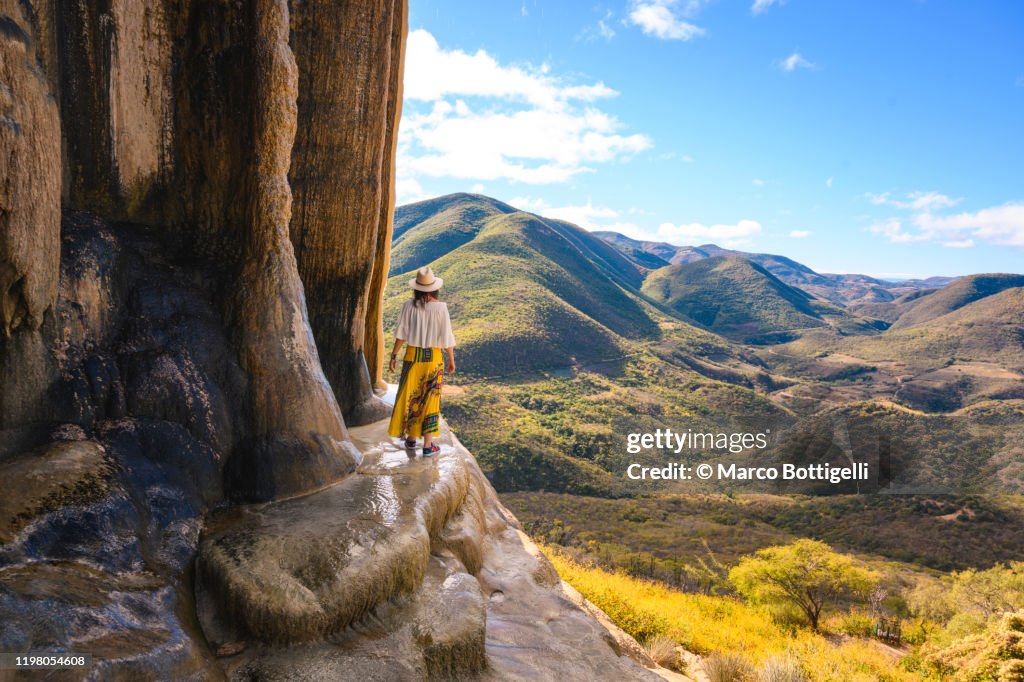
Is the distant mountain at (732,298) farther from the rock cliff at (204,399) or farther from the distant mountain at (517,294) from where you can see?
the rock cliff at (204,399)

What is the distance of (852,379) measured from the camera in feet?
268

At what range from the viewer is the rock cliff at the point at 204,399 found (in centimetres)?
313

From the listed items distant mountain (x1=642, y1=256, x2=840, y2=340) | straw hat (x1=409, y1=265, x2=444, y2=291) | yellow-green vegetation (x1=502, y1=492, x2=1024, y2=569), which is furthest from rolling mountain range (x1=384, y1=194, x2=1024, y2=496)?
straw hat (x1=409, y1=265, x2=444, y2=291)

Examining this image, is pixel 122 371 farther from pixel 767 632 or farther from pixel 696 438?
pixel 696 438

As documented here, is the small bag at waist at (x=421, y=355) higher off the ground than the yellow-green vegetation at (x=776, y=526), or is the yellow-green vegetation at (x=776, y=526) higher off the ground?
the small bag at waist at (x=421, y=355)

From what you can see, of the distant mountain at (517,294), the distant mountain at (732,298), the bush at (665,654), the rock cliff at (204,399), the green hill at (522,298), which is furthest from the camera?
the distant mountain at (732,298)

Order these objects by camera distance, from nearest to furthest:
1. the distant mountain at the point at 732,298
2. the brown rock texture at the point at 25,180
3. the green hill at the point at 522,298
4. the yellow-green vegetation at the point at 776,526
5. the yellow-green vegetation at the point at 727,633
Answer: the brown rock texture at the point at 25,180 < the yellow-green vegetation at the point at 727,633 < the yellow-green vegetation at the point at 776,526 < the green hill at the point at 522,298 < the distant mountain at the point at 732,298

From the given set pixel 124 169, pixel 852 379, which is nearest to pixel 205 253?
pixel 124 169

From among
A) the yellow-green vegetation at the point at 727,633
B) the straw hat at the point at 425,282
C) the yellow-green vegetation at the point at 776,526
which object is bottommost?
the yellow-green vegetation at the point at 776,526

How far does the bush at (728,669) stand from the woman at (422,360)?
3.84 metres

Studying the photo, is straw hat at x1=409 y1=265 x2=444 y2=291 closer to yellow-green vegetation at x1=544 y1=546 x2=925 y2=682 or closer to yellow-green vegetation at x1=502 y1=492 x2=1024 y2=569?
yellow-green vegetation at x1=544 y1=546 x2=925 y2=682

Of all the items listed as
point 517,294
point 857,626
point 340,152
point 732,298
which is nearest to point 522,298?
point 517,294

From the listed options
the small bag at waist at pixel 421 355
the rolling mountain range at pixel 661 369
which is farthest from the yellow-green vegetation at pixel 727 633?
the rolling mountain range at pixel 661 369

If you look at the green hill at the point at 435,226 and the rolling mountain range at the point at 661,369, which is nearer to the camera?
the rolling mountain range at the point at 661,369
